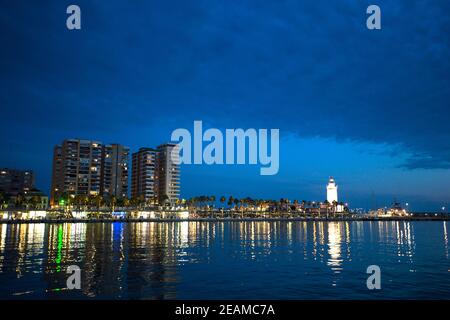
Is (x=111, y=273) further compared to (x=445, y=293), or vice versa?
(x=111, y=273)

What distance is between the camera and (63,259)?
137 feet

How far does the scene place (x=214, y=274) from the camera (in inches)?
1323

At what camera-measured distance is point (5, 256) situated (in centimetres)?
4469

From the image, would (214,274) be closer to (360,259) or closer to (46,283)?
(46,283)
